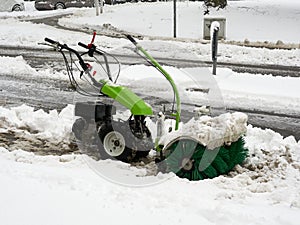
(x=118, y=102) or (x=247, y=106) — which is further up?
(x=118, y=102)

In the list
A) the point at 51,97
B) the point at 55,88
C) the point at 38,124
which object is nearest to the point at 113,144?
the point at 38,124

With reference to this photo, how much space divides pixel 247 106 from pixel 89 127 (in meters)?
3.59

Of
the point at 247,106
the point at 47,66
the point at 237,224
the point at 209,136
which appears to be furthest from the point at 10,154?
the point at 47,66

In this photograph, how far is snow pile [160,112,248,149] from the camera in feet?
15.7

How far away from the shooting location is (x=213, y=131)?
4.82 metres

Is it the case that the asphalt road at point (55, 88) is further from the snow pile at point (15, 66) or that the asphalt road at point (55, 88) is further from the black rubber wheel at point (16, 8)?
the black rubber wheel at point (16, 8)

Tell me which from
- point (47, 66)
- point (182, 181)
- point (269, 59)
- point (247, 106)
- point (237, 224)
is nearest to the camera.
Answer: point (237, 224)

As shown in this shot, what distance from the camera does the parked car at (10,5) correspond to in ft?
91.8

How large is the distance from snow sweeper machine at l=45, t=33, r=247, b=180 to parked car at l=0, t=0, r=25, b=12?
2414 centimetres

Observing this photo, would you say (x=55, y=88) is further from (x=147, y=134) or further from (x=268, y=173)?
(x=268, y=173)

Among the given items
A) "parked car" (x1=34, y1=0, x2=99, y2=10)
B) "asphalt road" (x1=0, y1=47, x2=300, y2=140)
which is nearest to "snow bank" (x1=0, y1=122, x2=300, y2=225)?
"asphalt road" (x1=0, y1=47, x2=300, y2=140)

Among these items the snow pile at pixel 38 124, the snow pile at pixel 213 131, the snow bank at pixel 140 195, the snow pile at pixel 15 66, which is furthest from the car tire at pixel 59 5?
the snow pile at pixel 213 131

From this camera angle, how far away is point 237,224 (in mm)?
3627

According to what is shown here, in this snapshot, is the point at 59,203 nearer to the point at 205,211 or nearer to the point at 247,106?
the point at 205,211
